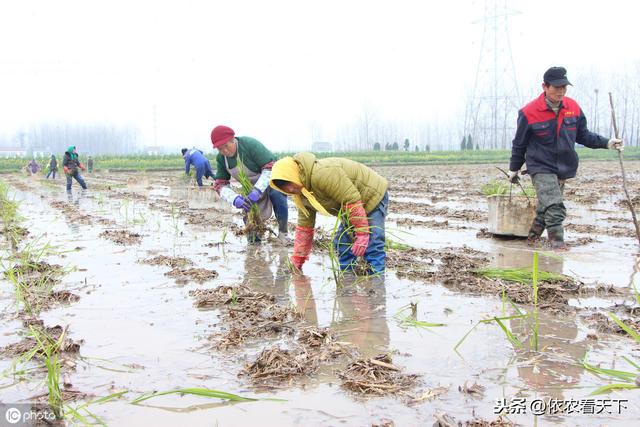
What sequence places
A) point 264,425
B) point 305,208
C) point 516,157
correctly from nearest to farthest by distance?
point 264,425 → point 305,208 → point 516,157

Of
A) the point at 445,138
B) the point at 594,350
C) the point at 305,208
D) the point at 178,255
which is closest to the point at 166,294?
the point at 305,208

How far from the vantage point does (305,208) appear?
4.02m

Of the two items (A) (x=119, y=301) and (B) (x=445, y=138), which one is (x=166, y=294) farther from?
(B) (x=445, y=138)

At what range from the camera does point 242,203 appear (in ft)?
18.2

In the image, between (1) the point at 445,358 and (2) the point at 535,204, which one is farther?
(2) the point at 535,204

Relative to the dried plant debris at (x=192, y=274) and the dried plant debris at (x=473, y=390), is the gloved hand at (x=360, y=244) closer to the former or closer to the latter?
the dried plant debris at (x=192, y=274)

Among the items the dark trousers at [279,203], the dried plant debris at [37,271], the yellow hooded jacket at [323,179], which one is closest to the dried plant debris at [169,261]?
the dried plant debris at [37,271]

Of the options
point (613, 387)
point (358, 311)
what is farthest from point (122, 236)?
point (613, 387)

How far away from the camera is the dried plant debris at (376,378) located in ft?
7.22

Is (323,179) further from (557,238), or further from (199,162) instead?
(199,162)

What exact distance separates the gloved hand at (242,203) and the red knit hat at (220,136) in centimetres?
58

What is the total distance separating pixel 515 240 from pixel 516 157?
0.94 m

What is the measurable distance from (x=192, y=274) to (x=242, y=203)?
129 centimetres

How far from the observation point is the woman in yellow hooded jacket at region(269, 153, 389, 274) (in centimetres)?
367
